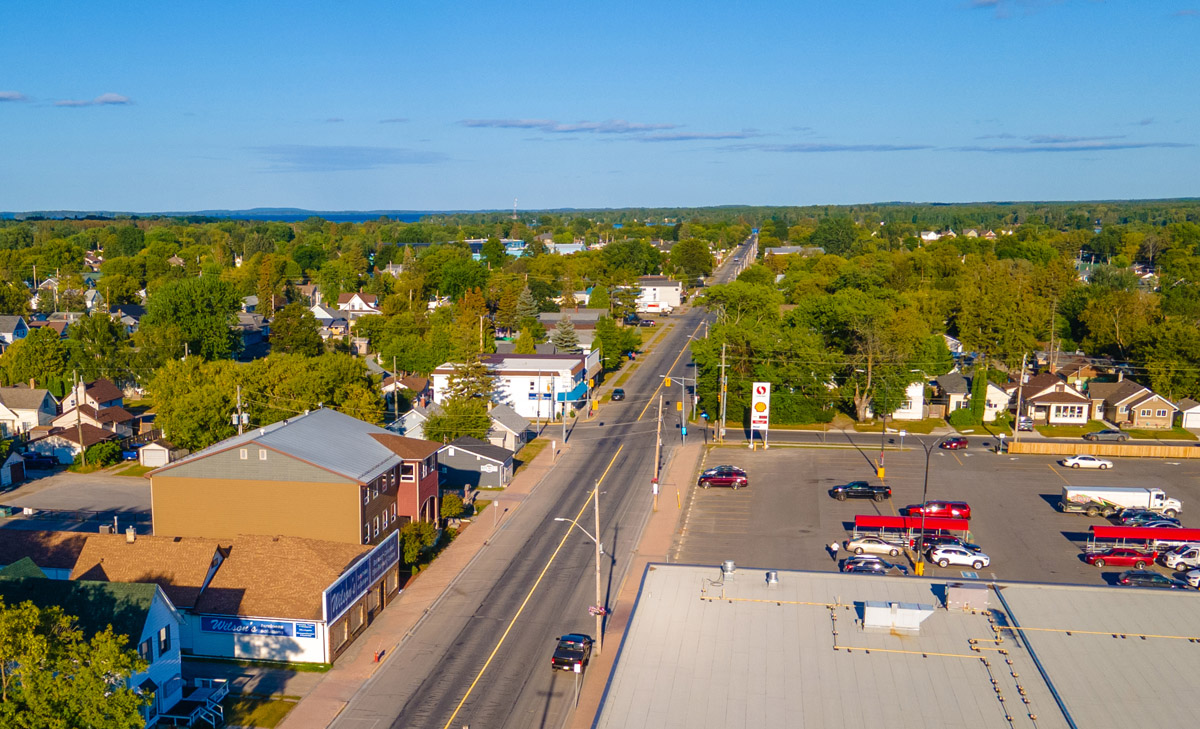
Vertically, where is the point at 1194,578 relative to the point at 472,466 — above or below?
below

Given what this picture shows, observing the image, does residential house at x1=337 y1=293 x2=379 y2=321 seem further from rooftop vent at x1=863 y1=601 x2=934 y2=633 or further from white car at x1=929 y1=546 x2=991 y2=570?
rooftop vent at x1=863 y1=601 x2=934 y2=633

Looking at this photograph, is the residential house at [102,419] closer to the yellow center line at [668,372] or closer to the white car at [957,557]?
the yellow center line at [668,372]

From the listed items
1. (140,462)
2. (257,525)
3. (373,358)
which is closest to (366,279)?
(373,358)

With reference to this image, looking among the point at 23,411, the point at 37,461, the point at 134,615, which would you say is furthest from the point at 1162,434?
the point at 23,411

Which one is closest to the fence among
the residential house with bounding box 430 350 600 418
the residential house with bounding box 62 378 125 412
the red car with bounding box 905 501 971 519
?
the red car with bounding box 905 501 971 519

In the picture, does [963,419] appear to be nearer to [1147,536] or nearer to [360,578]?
[1147,536]

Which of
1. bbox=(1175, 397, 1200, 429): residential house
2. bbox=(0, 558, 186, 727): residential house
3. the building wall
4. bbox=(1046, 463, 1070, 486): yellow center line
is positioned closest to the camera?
bbox=(0, 558, 186, 727): residential house

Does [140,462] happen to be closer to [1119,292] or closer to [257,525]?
[257,525]
